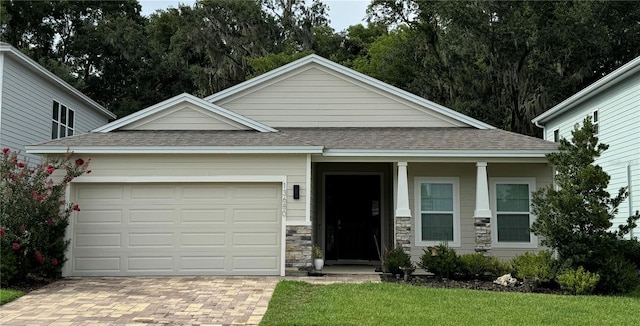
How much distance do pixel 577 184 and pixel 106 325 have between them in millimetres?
7594

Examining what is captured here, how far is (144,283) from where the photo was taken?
9984mm

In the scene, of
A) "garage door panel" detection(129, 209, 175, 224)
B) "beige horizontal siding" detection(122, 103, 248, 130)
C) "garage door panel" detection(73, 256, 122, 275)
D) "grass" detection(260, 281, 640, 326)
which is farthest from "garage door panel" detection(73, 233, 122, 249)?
"grass" detection(260, 281, 640, 326)

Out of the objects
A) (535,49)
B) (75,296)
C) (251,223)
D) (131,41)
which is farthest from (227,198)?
(131,41)

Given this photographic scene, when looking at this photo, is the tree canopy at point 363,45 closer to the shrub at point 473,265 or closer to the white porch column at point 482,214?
the white porch column at point 482,214

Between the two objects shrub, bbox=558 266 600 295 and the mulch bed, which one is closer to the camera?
shrub, bbox=558 266 600 295

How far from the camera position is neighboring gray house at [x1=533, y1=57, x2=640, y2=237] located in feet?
40.5

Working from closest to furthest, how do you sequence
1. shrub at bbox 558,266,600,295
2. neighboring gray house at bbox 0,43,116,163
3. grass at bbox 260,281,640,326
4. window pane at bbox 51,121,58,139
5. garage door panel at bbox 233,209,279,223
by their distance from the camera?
1. grass at bbox 260,281,640,326
2. shrub at bbox 558,266,600,295
3. garage door panel at bbox 233,209,279,223
4. neighboring gray house at bbox 0,43,116,163
5. window pane at bbox 51,121,58,139

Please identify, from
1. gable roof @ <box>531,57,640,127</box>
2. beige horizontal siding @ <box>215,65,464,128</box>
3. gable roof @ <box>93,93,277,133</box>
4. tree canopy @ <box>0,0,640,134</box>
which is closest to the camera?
gable roof @ <box>531,57,640,127</box>

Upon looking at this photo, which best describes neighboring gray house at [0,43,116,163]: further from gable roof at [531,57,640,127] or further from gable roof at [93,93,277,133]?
gable roof at [531,57,640,127]

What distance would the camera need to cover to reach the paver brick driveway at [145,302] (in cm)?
709

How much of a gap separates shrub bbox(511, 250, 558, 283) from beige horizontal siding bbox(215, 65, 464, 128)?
16.6 ft

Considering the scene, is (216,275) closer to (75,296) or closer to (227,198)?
(227,198)

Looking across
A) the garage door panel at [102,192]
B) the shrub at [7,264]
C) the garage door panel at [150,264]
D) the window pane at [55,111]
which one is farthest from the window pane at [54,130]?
the shrub at [7,264]

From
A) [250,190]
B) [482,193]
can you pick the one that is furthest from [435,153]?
[250,190]
